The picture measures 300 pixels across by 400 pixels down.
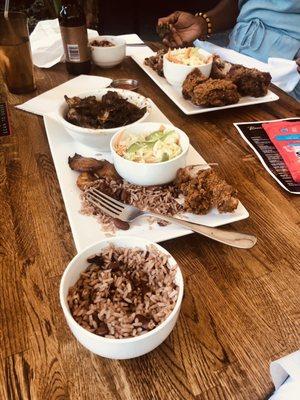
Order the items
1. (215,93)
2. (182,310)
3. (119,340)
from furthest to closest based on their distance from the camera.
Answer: (215,93), (182,310), (119,340)

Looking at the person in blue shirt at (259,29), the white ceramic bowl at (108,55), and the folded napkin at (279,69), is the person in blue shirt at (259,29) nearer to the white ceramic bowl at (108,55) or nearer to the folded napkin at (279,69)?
the folded napkin at (279,69)

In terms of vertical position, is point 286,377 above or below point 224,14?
below

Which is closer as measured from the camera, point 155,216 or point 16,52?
point 155,216

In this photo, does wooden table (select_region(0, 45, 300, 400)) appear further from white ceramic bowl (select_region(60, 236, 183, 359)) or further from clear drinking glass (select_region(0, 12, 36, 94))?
clear drinking glass (select_region(0, 12, 36, 94))

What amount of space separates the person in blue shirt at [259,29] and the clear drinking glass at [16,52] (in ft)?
2.80

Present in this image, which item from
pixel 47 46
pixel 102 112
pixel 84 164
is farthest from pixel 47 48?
pixel 84 164

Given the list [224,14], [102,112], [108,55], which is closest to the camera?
[102,112]

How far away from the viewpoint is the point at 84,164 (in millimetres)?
1107

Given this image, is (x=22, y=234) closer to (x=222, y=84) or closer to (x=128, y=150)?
(x=128, y=150)

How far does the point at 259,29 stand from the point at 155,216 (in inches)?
72.7

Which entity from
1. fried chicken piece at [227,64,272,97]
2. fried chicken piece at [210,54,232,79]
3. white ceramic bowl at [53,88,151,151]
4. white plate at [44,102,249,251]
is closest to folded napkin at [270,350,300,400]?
white plate at [44,102,249,251]

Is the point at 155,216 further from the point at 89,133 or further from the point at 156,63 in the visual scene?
the point at 156,63

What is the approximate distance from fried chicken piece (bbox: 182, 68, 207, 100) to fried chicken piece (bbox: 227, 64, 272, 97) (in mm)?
151

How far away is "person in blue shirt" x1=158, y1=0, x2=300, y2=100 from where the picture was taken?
7.08ft
